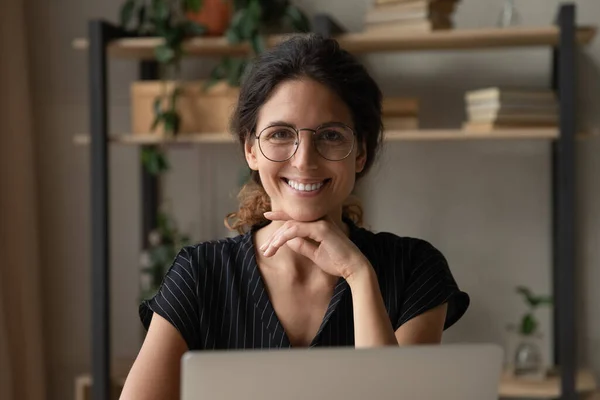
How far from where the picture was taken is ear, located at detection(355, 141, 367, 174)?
1579 millimetres

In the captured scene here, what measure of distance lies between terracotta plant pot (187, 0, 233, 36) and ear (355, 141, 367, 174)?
4.99ft

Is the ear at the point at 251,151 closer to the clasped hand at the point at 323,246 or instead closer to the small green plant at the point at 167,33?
the clasped hand at the point at 323,246

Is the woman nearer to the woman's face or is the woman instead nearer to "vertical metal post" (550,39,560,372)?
the woman's face

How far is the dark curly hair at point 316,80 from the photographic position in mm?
1504

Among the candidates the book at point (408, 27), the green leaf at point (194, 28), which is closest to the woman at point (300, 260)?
the book at point (408, 27)

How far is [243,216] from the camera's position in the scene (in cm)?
167

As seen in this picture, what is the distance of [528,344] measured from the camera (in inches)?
116

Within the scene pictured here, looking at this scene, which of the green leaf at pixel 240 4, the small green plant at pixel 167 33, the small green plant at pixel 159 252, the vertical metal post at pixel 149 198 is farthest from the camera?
the vertical metal post at pixel 149 198

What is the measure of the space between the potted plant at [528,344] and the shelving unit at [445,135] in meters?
0.07

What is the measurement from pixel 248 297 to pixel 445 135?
56.4 inches

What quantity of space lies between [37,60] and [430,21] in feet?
4.94

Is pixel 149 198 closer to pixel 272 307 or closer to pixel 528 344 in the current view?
A: pixel 528 344

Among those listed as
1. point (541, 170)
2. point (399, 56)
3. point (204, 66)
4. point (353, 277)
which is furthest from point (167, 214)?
point (353, 277)

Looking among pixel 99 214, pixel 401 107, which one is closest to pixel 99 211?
pixel 99 214
